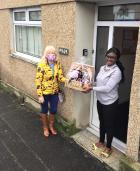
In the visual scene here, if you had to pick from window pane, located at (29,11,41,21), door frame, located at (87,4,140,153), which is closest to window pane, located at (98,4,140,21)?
door frame, located at (87,4,140,153)

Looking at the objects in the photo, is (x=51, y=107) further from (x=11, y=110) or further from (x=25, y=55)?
(x=25, y=55)

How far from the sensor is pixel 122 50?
17.6 ft

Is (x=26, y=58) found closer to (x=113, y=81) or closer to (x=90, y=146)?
(x=90, y=146)

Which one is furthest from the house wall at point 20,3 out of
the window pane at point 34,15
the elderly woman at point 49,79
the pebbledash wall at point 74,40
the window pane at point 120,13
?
the elderly woman at point 49,79

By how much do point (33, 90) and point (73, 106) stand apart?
1.92 meters

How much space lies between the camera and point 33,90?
20.6ft

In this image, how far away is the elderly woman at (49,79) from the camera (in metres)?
4.39

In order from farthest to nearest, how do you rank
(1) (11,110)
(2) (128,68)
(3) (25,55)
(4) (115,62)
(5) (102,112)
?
(3) (25,55) → (1) (11,110) → (2) (128,68) → (5) (102,112) → (4) (115,62)

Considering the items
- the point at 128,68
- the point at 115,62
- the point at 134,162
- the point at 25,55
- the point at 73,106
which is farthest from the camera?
the point at 25,55

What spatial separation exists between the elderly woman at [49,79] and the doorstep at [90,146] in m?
0.69

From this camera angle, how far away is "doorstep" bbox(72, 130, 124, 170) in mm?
3988

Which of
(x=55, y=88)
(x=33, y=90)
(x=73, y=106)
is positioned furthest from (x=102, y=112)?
Answer: (x=33, y=90)

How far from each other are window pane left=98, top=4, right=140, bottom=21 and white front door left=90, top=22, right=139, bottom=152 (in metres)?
0.09

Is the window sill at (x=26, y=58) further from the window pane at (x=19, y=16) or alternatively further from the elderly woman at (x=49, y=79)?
the elderly woman at (x=49, y=79)
